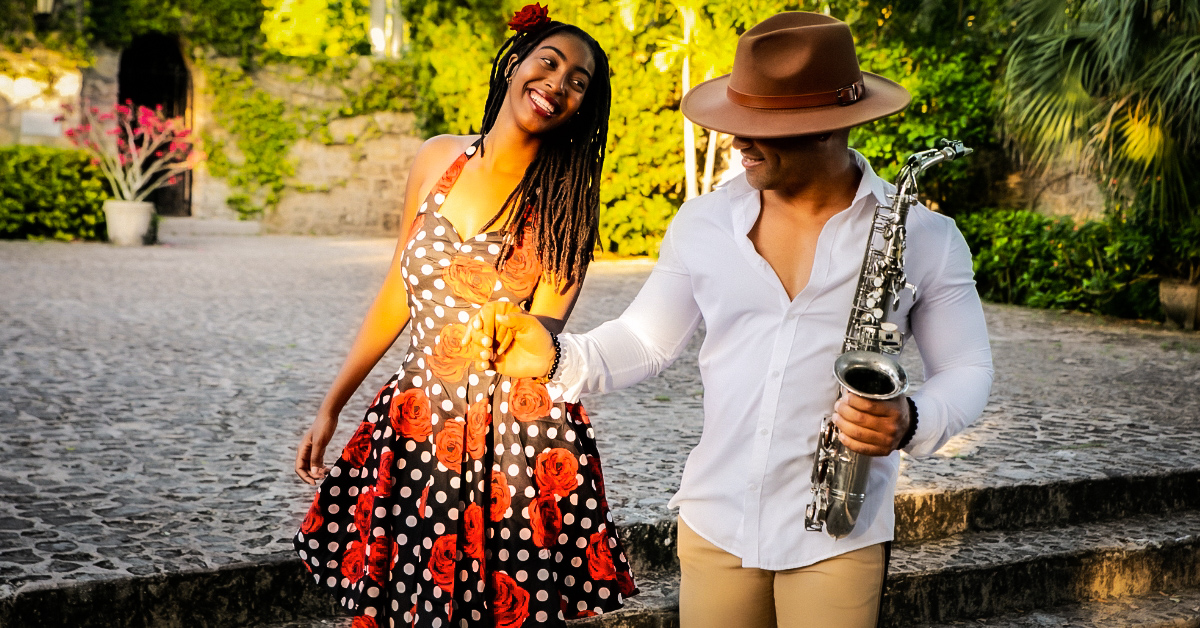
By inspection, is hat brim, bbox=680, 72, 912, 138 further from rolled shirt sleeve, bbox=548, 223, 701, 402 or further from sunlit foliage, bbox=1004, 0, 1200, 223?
sunlit foliage, bbox=1004, 0, 1200, 223

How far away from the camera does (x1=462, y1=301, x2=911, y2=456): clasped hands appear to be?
1620 mm

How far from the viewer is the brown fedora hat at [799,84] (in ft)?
5.95

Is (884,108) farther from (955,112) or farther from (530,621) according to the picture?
(955,112)

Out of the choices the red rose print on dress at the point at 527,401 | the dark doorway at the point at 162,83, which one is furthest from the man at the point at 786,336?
the dark doorway at the point at 162,83

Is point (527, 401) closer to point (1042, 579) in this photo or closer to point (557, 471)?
point (557, 471)

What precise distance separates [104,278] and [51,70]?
6.79 meters

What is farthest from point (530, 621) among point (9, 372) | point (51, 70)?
point (51, 70)

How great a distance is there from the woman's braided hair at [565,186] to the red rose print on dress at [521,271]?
0.01 metres

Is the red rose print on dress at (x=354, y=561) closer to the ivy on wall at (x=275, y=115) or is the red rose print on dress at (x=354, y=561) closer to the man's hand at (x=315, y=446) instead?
the man's hand at (x=315, y=446)

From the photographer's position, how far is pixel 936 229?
190cm

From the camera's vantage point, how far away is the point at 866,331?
69.0 inches

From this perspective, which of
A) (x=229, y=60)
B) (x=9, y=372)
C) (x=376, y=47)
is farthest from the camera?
(x=376, y=47)

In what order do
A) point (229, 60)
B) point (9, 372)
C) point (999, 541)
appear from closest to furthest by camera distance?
point (999, 541)
point (9, 372)
point (229, 60)

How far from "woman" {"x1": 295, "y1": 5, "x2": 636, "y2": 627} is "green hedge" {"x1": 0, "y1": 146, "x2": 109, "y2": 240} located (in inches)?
503
